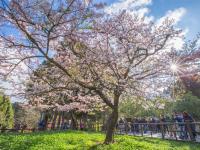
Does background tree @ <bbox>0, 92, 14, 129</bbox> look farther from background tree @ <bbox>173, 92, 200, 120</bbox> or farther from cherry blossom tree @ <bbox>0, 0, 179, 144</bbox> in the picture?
cherry blossom tree @ <bbox>0, 0, 179, 144</bbox>

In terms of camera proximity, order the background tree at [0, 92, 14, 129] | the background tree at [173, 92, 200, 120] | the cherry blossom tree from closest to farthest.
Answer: the cherry blossom tree
the background tree at [173, 92, 200, 120]
the background tree at [0, 92, 14, 129]

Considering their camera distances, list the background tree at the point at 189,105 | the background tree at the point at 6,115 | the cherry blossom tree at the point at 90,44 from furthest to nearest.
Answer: the background tree at the point at 6,115 → the background tree at the point at 189,105 → the cherry blossom tree at the point at 90,44

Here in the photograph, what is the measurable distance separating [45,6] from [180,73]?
8.07m

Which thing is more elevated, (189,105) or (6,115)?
(6,115)

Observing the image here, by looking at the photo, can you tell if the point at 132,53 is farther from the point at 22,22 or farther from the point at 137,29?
the point at 22,22

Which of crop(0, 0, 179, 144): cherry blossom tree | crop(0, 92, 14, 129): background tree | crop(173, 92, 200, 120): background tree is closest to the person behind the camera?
crop(0, 0, 179, 144): cherry blossom tree

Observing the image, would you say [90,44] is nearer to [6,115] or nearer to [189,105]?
[189,105]

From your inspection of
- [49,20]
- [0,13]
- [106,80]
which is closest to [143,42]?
[106,80]

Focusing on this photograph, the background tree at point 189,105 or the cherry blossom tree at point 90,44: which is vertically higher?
the background tree at point 189,105

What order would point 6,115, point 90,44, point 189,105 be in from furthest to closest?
point 6,115 → point 189,105 → point 90,44

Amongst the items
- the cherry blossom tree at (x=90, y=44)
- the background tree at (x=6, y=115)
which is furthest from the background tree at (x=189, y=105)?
the background tree at (x=6, y=115)

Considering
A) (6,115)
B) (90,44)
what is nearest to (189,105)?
(90,44)

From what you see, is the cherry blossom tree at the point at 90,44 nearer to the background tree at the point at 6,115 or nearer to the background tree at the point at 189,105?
the background tree at the point at 189,105

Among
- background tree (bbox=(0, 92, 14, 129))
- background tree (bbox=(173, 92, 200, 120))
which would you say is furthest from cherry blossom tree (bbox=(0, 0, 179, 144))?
background tree (bbox=(0, 92, 14, 129))
